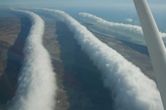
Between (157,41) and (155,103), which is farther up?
(157,41)

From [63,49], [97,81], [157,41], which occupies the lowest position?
[63,49]

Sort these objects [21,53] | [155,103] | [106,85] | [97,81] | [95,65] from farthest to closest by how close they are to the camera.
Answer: [21,53]
[95,65]
[97,81]
[106,85]
[155,103]

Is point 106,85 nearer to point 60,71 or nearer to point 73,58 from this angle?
point 60,71

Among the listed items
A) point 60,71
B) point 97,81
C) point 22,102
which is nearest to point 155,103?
point 22,102

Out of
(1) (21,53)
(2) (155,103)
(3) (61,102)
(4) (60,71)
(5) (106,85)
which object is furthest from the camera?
(1) (21,53)

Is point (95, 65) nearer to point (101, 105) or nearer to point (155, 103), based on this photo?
point (101, 105)

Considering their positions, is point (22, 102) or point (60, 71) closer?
point (22, 102)

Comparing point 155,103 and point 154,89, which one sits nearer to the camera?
point 155,103

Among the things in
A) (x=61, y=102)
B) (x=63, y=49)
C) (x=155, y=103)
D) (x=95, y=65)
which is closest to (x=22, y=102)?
(x=61, y=102)

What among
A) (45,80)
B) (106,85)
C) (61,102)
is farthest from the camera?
(106,85)

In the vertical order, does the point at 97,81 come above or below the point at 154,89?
below
